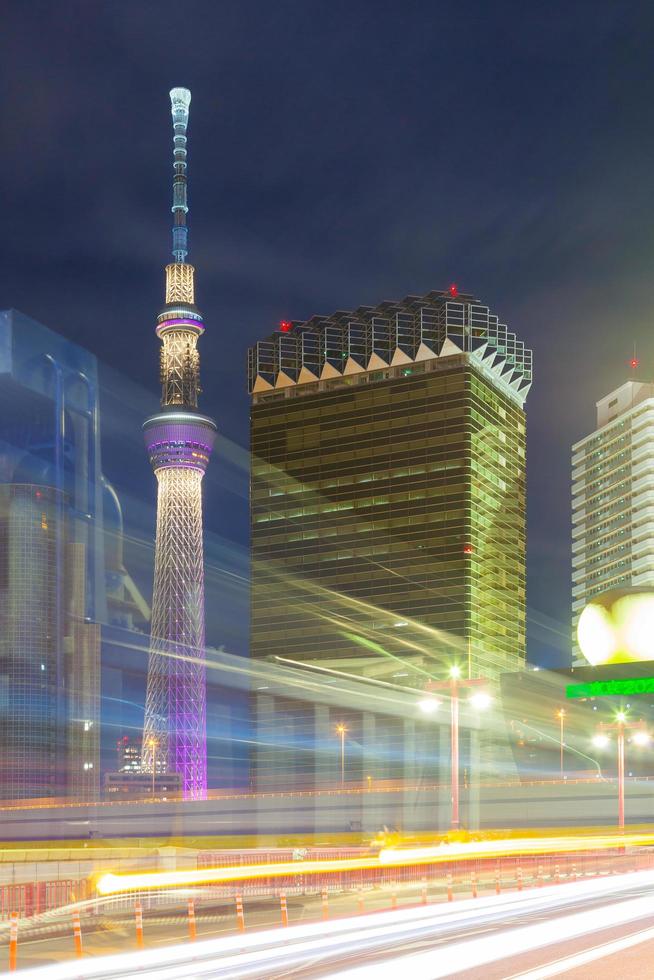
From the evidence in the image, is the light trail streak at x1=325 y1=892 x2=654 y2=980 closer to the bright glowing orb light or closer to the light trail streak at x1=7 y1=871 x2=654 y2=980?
the light trail streak at x1=7 y1=871 x2=654 y2=980

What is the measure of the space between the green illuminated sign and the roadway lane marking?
1420 cm

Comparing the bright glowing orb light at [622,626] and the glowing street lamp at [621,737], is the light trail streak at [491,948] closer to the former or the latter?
the bright glowing orb light at [622,626]

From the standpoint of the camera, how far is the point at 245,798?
396ft

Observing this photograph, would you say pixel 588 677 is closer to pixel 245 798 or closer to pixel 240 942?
pixel 240 942

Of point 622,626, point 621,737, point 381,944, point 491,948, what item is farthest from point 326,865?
point 621,737

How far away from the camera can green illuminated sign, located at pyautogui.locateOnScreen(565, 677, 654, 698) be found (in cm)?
4028

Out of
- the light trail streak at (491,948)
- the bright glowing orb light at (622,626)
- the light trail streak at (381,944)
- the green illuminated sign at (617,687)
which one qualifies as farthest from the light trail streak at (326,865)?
the bright glowing orb light at (622,626)

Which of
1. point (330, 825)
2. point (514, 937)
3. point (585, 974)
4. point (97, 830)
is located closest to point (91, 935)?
point (514, 937)

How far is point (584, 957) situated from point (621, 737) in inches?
1797

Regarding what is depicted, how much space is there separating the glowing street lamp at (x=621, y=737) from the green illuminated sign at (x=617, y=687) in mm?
19662

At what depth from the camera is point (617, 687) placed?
40.8 metres

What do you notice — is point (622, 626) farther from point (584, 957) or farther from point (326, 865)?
point (584, 957)

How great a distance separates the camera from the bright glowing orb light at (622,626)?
1651 inches

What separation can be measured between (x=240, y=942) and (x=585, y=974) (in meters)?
7.70
